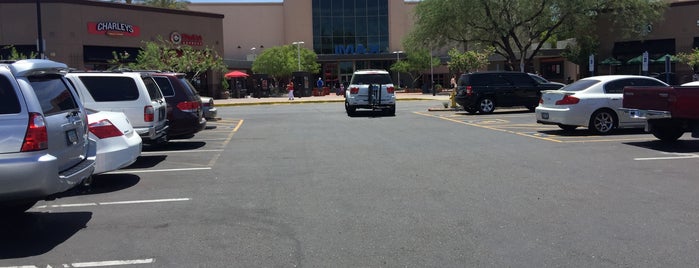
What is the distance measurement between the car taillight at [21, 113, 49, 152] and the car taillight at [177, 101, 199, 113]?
7.83 metres

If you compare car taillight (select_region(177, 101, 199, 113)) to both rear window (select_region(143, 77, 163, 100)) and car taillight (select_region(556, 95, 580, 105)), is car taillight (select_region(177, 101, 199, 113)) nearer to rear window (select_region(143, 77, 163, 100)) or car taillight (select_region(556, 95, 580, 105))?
rear window (select_region(143, 77, 163, 100))

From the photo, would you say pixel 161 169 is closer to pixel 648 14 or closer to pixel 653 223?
pixel 653 223

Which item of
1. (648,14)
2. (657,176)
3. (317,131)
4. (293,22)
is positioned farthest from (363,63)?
(657,176)

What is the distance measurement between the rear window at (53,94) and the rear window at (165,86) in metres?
6.73

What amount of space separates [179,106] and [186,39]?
3595 cm

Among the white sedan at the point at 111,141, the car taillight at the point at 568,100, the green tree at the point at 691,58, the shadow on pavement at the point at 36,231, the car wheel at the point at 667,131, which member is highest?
the green tree at the point at 691,58

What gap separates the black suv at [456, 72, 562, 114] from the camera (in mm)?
23656

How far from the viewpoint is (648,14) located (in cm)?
4309

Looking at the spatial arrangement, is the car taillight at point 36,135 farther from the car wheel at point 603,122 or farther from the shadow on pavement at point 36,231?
the car wheel at point 603,122

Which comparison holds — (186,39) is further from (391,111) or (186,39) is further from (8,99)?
(8,99)

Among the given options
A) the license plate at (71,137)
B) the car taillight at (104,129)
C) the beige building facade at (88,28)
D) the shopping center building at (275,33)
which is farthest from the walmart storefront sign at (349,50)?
the license plate at (71,137)

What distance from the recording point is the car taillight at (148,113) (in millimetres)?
11352

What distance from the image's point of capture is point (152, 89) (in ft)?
40.8

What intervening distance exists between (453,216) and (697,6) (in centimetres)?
4540
